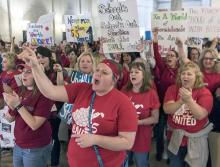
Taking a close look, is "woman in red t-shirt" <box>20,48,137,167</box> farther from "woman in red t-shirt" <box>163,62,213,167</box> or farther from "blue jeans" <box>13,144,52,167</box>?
"woman in red t-shirt" <box>163,62,213,167</box>

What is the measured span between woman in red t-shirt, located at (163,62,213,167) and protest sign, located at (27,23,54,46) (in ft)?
13.0

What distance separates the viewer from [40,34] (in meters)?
6.93

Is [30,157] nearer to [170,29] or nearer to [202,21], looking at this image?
[170,29]

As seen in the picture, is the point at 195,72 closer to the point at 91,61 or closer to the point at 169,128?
the point at 169,128

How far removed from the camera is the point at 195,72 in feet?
11.1

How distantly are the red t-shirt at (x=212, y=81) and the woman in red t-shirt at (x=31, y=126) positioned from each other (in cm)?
197

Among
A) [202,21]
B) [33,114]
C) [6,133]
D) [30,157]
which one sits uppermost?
[202,21]

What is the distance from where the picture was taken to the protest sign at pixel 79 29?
272 inches

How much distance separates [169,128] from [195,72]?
2.21 ft

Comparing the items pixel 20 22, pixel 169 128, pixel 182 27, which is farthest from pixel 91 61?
pixel 20 22

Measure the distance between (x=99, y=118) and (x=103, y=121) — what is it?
0.12ft

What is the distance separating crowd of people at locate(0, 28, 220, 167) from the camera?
2363 millimetres

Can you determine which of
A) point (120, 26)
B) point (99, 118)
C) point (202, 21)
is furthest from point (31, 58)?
point (202, 21)

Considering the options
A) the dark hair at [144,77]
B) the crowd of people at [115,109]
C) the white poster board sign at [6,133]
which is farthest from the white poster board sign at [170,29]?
the white poster board sign at [6,133]
